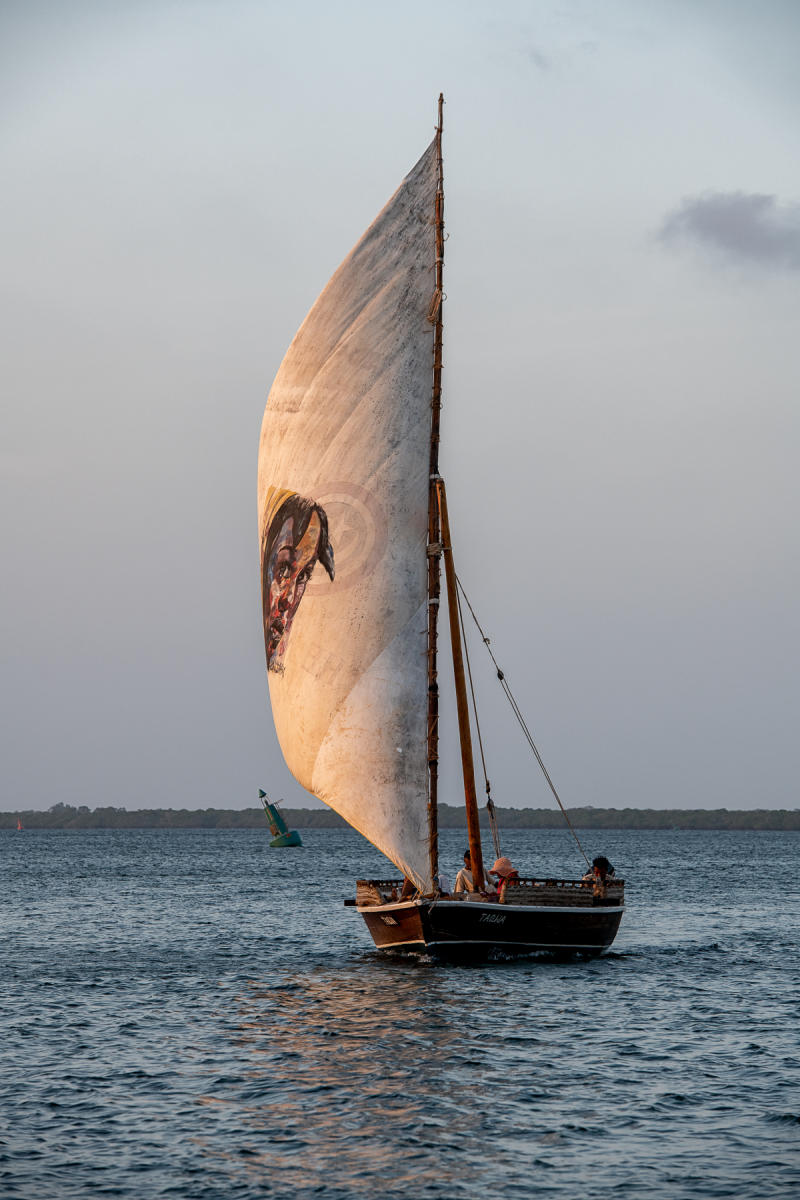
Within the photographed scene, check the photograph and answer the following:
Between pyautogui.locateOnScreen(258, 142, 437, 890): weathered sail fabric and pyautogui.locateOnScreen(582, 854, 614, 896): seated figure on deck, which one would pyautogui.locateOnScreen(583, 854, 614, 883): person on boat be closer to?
pyautogui.locateOnScreen(582, 854, 614, 896): seated figure on deck

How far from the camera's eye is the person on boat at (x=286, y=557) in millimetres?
32188

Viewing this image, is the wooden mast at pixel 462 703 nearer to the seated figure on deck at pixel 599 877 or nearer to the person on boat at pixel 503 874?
the person on boat at pixel 503 874

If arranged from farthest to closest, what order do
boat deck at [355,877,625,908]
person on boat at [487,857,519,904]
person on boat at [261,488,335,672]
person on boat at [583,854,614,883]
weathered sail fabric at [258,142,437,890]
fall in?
1. person on boat at [583,854,614,883]
2. person on boat at [261,488,335,672]
3. boat deck at [355,877,625,908]
4. person on boat at [487,857,519,904]
5. weathered sail fabric at [258,142,437,890]

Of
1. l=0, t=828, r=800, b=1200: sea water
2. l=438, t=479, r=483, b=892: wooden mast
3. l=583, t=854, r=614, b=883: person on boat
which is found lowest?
l=0, t=828, r=800, b=1200: sea water

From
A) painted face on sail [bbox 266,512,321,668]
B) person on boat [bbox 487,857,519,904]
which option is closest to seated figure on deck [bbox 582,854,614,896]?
person on boat [bbox 487,857,519,904]

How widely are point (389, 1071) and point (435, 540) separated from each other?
14.6m

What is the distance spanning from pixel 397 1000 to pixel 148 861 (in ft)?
325

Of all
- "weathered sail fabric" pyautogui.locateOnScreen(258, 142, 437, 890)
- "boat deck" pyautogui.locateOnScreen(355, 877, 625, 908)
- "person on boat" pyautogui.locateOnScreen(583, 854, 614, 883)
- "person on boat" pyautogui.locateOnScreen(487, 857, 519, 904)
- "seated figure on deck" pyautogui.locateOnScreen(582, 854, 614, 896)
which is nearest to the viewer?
"weathered sail fabric" pyautogui.locateOnScreen(258, 142, 437, 890)

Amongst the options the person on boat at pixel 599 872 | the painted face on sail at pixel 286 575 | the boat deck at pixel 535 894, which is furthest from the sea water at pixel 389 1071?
the painted face on sail at pixel 286 575

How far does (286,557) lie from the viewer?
107ft

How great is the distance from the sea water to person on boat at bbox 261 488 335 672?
27.9 ft

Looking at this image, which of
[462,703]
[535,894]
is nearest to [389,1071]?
[535,894]

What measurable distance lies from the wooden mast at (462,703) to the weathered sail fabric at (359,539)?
33.1 inches

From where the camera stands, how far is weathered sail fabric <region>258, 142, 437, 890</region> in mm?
31547
